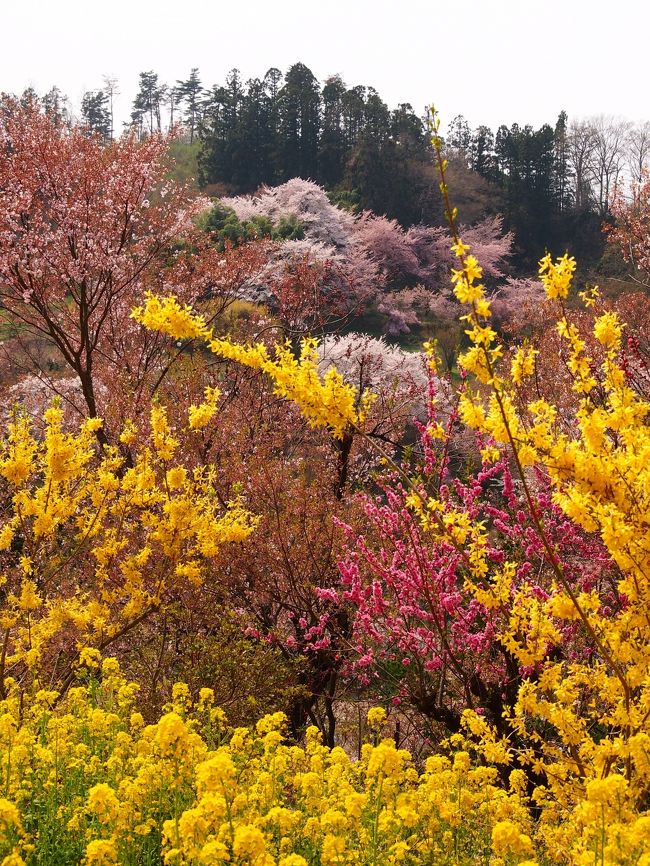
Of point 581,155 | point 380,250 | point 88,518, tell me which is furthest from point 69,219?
point 581,155

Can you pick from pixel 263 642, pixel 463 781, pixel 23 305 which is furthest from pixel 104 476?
pixel 23 305

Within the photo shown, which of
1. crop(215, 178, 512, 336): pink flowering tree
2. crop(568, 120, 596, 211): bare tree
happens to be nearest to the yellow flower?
crop(215, 178, 512, 336): pink flowering tree

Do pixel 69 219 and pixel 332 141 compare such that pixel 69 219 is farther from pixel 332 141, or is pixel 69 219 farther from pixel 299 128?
pixel 299 128

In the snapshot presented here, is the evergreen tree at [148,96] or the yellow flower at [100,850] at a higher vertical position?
the evergreen tree at [148,96]

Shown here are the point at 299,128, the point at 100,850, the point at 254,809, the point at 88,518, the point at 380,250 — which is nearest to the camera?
the point at 100,850

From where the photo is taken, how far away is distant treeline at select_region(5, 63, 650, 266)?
34.2m

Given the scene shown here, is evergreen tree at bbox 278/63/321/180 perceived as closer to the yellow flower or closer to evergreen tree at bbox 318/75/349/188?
evergreen tree at bbox 318/75/349/188

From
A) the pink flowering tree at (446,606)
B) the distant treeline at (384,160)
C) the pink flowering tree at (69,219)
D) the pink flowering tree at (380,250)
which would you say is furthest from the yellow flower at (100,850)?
the distant treeline at (384,160)

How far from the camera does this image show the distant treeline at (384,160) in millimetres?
34219

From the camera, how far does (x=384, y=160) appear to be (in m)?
33.7

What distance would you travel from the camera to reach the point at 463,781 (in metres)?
3.90

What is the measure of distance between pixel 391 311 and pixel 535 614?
73.0ft

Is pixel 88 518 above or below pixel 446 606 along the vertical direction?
above

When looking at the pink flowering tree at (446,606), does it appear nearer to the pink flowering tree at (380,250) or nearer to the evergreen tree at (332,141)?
the pink flowering tree at (380,250)
